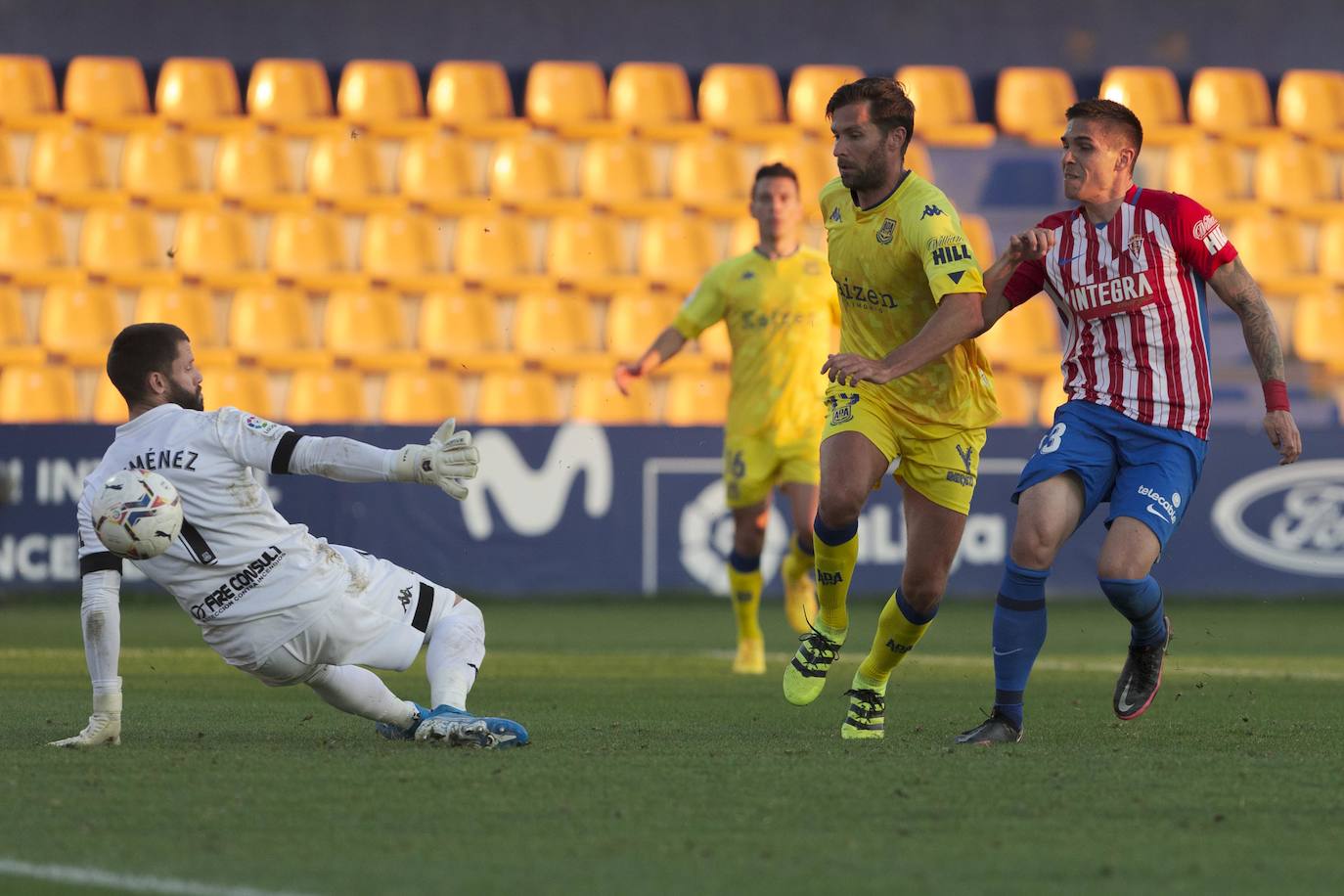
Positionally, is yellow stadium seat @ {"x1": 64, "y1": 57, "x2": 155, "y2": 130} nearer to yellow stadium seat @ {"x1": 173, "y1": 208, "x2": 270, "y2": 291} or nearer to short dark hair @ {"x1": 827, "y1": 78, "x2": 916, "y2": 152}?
yellow stadium seat @ {"x1": 173, "y1": 208, "x2": 270, "y2": 291}

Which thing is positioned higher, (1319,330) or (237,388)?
(1319,330)

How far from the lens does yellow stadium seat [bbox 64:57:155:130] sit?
15.8 metres

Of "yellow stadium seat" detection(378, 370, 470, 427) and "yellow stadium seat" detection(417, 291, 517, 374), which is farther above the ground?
"yellow stadium seat" detection(417, 291, 517, 374)

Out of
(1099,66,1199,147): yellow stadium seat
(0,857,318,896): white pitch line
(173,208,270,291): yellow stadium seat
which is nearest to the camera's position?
(0,857,318,896): white pitch line

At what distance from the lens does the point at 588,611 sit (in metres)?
13.3

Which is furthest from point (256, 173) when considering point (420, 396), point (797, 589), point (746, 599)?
point (746, 599)

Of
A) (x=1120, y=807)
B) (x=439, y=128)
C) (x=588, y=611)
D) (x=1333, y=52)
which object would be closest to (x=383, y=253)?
(x=439, y=128)

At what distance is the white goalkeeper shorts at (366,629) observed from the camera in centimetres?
569

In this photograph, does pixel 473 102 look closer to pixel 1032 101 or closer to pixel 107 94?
pixel 107 94

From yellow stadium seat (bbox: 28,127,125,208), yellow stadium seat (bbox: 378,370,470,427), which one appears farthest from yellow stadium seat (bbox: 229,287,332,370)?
yellow stadium seat (bbox: 28,127,125,208)

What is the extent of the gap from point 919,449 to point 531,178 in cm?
994

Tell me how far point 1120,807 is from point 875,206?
2500mm

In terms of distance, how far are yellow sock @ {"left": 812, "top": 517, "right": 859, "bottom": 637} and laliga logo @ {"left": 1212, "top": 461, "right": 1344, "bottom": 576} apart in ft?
26.4

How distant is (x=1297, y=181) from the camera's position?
1678 centimetres
